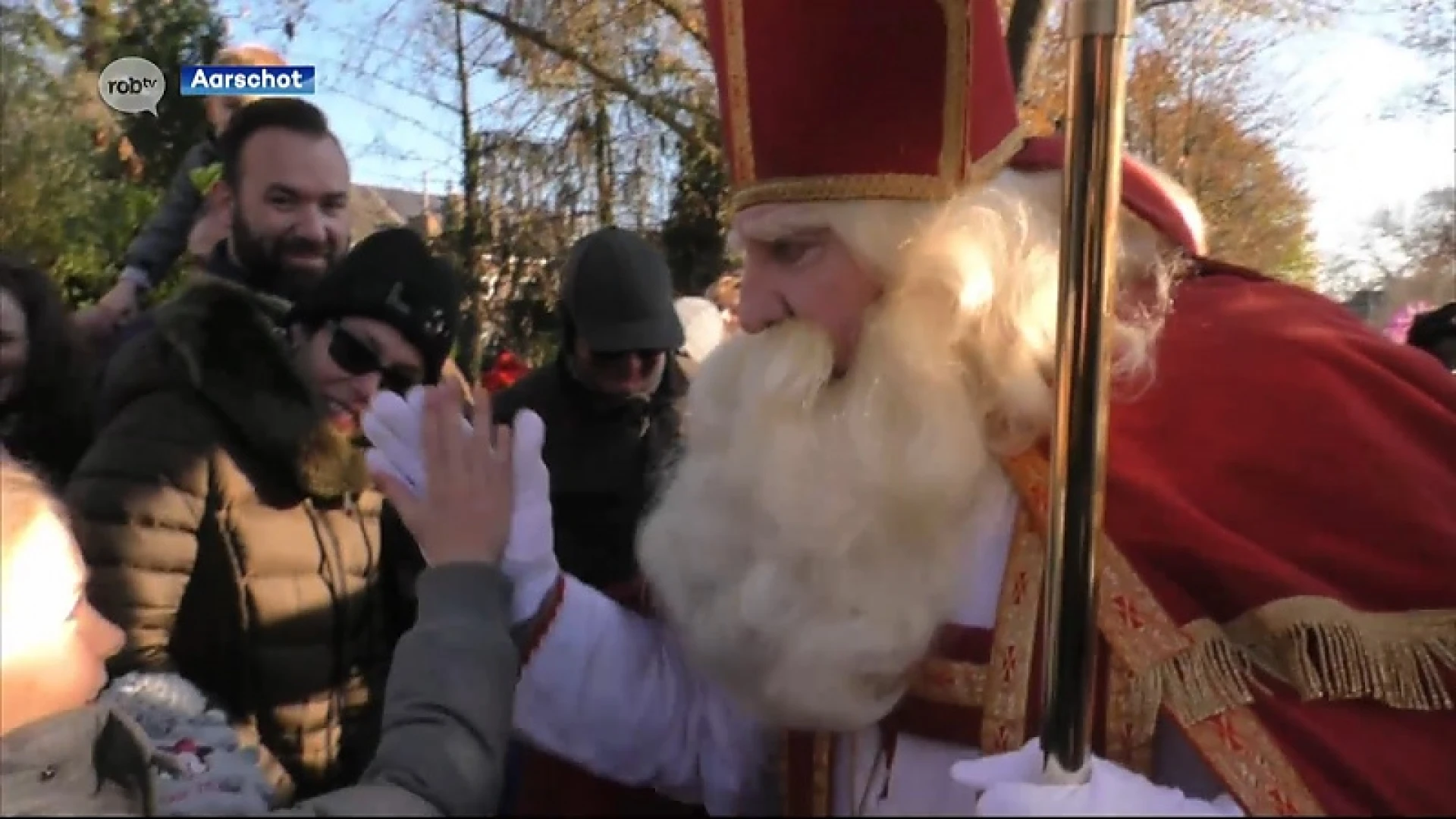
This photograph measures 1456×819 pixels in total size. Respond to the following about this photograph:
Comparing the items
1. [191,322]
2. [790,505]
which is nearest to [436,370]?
[191,322]

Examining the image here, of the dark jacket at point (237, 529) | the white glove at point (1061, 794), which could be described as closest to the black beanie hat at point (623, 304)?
the dark jacket at point (237, 529)

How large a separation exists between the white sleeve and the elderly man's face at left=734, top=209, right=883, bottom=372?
0.40 metres

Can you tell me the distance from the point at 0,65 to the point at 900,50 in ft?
12.6

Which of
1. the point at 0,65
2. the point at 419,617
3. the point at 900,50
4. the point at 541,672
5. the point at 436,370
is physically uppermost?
the point at 0,65

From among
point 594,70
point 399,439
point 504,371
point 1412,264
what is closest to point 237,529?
point 399,439

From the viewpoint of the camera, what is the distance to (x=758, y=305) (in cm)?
150

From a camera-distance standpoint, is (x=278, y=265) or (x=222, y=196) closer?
(x=278, y=265)

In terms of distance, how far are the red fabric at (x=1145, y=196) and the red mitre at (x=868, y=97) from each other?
0.06 metres

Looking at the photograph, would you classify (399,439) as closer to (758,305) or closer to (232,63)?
(758,305)

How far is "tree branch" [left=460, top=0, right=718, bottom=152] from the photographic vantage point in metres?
4.59

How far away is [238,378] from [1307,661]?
146 centimetres

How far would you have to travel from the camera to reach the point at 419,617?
1.24 m

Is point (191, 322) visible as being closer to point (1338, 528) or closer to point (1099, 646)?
point (1099, 646)

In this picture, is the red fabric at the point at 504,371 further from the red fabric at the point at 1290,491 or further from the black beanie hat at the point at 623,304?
the red fabric at the point at 1290,491
